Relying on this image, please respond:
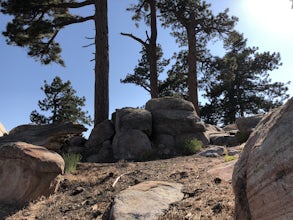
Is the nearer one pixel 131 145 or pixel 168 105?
pixel 131 145

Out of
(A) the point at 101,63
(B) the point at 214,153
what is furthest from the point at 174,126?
(A) the point at 101,63

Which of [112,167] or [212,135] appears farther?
[212,135]

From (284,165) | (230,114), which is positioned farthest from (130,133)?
(230,114)

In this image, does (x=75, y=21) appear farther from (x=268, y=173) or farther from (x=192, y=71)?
(x=268, y=173)

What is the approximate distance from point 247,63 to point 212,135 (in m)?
Result: 18.0

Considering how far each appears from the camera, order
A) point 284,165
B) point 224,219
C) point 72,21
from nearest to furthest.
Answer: point 284,165
point 224,219
point 72,21

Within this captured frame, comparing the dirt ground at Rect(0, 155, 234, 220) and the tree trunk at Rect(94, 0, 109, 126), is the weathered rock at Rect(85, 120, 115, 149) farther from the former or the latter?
the dirt ground at Rect(0, 155, 234, 220)

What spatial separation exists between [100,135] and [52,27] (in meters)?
6.01

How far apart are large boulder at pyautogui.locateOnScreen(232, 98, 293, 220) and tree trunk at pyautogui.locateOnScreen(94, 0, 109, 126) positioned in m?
10.0

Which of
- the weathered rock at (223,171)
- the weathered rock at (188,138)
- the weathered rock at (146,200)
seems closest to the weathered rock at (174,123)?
the weathered rock at (188,138)

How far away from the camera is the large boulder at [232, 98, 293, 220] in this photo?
231 centimetres

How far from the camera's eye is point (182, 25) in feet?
63.4

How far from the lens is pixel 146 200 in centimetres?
451

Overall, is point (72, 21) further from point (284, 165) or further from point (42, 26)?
point (284, 165)
